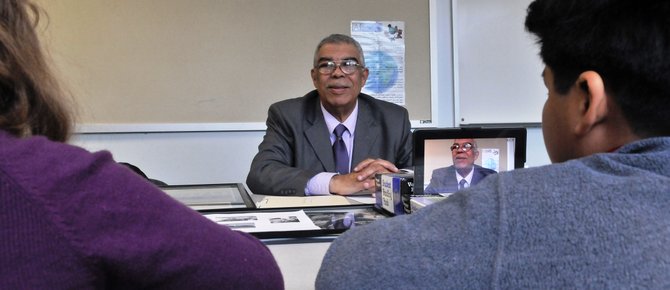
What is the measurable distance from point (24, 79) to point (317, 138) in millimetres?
1461

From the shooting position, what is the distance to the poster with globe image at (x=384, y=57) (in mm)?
2826

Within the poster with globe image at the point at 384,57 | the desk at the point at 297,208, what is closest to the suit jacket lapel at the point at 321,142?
the desk at the point at 297,208

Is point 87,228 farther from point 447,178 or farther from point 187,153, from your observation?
point 187,153

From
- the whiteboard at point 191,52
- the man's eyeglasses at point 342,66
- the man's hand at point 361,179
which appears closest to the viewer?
the man's hand at point 361,179

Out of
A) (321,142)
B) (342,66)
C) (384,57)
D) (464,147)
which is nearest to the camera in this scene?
(464,147)

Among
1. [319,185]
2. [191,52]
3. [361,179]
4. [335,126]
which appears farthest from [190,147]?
[361,179]

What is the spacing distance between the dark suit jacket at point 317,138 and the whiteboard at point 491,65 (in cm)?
96

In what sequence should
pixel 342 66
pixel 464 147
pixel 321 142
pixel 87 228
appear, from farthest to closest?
pixel 342 66, pixel 321 142, pixel 464 147, pixel 87 228

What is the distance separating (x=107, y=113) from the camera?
2543 millimetres

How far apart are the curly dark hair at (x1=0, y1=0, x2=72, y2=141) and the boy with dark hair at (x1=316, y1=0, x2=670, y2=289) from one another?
0.33 m

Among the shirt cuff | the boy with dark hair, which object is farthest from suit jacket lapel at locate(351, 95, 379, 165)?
the boy with dark hair

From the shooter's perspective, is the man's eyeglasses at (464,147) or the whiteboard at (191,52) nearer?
the man's eyeglasses at (464,147)

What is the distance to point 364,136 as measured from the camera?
202 cm

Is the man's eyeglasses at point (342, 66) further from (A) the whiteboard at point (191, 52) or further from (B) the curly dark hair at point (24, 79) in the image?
(B) the curly dark hair at point (24, 79)
